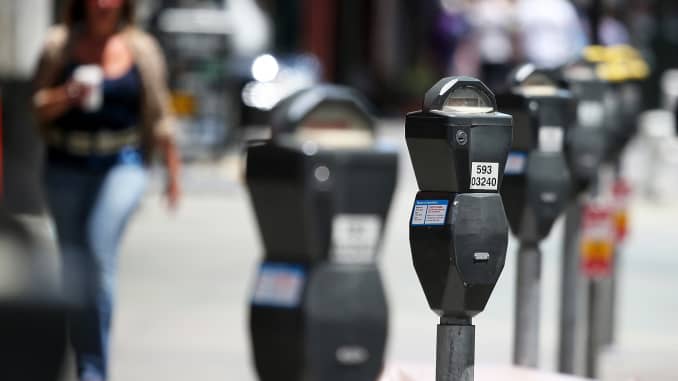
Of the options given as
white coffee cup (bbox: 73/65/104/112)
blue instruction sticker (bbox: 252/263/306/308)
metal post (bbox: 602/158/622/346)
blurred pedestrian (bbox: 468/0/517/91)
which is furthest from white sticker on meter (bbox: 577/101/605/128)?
blurred pedestrian (bbox: 468/0/517/91)

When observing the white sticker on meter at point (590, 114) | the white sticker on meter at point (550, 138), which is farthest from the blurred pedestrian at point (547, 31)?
the white sticker on meter at point (550, 138)

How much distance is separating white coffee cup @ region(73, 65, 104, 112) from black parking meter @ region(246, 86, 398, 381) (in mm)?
1802

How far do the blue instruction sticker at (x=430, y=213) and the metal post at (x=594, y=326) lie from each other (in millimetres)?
3705

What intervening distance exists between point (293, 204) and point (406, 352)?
4123 mm

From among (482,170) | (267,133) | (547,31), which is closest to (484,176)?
(482,170)

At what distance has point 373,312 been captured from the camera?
18.4 feet

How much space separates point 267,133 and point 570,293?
11620 millimetres

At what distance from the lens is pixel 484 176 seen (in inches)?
186

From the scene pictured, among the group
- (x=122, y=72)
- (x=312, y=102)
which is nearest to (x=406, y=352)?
(x=122, y=72)

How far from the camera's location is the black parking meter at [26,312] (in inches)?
141

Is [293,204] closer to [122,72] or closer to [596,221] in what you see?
[122,72]

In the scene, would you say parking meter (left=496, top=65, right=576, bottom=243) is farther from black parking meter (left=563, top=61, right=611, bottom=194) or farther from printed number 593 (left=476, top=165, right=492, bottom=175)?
printed number 593 (left=476, top=165, right=492, bottom=175)

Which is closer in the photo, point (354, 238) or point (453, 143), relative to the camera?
point (453, 143)

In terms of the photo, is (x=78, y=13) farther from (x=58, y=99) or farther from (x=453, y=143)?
(x=453, y=143)
